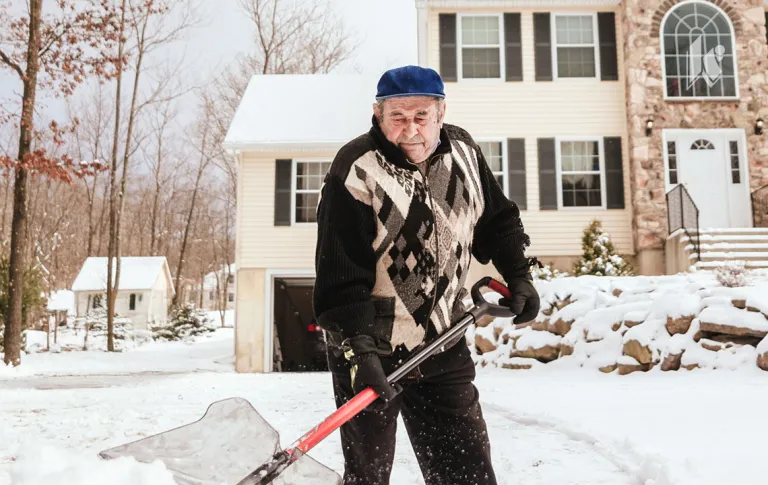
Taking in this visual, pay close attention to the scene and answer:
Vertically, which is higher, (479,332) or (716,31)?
(716,31)

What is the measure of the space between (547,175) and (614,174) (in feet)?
4.67

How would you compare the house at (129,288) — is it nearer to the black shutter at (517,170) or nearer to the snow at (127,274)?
the snow at (127,274)

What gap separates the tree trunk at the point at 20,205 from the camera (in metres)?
14.1

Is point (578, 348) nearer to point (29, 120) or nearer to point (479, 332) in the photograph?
point (479, 332)

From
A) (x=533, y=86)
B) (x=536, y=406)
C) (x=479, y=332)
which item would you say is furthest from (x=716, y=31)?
(x=536, y=406)

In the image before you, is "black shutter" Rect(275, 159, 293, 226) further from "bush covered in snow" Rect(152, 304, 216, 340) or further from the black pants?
"bush covered in snow" Rect(152, 304, 216, 340)

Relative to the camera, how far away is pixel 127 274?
3706 cm

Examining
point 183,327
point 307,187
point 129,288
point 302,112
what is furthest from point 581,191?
point 129,288

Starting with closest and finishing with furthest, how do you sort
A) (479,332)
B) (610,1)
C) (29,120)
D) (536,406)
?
(536,406) < (479,332) < (29,120) < (610,1)

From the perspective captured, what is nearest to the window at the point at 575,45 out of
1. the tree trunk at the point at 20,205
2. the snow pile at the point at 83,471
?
the tree trunk at the point at 20,205

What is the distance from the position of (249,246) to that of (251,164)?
193 cm

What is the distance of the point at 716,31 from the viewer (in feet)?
48.4

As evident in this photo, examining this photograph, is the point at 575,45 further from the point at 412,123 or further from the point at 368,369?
the point at 368,369

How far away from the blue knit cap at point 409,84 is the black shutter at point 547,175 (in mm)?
12608
